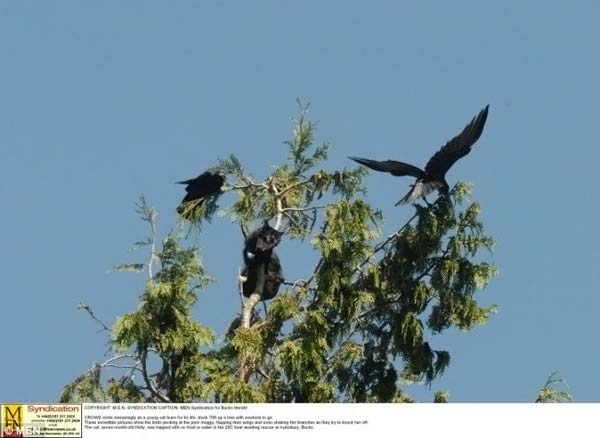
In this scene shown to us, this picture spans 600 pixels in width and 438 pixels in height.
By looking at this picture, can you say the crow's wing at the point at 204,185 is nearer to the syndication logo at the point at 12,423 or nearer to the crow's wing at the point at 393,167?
the crow's wing at the point at 393,167

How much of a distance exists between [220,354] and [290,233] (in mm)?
1400

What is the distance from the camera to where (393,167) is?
18297 mm

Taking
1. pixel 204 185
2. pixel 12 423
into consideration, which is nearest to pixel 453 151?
pixel 204 185

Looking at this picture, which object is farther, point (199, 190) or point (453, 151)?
point (199, 190)

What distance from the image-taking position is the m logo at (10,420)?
15.9 metres

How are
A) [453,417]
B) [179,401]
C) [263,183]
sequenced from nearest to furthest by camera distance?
[453,417], [179,401], [263,183]

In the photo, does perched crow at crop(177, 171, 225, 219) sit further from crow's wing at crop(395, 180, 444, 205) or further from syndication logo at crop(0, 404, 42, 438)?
syndication logo at crop(0, 404, 42, 438)

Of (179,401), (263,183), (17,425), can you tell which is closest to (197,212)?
(263,183)

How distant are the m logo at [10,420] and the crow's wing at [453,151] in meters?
4.56

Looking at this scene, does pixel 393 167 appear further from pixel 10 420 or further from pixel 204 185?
pixel 10 420

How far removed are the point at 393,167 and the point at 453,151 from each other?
0.57 metres

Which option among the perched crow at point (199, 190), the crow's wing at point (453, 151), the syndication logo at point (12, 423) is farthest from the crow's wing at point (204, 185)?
the syndication logo at point (12, 423)

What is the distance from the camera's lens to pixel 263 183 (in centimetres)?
1902

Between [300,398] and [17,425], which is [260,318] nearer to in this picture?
[300,398]
